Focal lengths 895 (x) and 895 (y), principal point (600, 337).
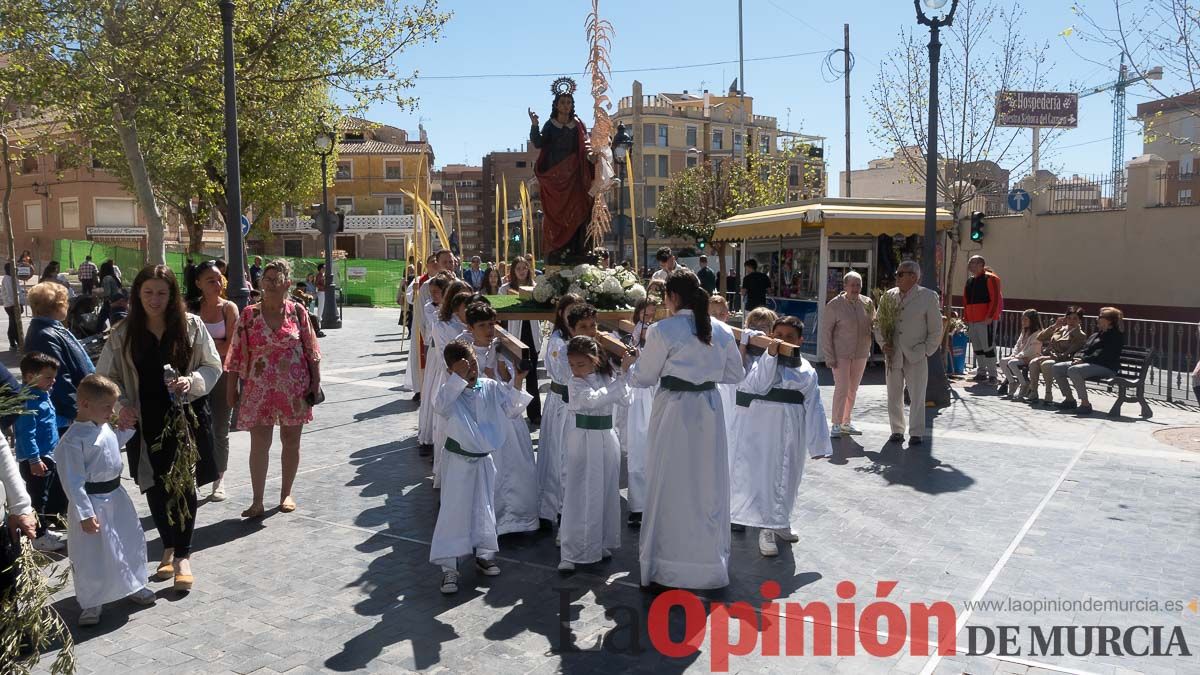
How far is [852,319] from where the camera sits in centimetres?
948

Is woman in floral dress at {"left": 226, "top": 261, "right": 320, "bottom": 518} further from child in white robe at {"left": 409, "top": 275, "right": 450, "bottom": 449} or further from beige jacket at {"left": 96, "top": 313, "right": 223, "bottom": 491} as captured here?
child in white robe at {"left": 409, "top": 275, "right": 450, "bottom": 449}

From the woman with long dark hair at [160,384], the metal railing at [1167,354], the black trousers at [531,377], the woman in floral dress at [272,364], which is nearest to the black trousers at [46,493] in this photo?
the woman with long dark hair at [160,384]

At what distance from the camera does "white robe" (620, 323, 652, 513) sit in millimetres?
6594

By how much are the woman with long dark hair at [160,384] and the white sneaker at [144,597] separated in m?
0.16

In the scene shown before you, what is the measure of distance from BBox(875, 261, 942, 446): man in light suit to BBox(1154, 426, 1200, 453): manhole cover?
2.58m

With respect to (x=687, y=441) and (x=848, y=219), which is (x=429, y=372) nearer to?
(x=687, y=441)

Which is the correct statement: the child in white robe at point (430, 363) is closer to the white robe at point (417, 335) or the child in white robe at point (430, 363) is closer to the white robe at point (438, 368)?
the white robe at point (438, 368)

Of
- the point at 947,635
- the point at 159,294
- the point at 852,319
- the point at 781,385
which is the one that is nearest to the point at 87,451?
the point at 159,294

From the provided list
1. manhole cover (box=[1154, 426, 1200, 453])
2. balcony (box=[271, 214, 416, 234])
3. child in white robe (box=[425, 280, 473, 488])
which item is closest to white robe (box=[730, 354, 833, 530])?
child in white robe (box=[425, 280, 473, 488])

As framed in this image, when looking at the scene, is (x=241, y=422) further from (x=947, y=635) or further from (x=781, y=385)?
(x=947, y=635)

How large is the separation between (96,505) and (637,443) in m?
3.56

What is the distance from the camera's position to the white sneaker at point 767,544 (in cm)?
586

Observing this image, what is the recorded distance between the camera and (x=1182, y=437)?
960 cm

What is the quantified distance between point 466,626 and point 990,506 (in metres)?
4.36
